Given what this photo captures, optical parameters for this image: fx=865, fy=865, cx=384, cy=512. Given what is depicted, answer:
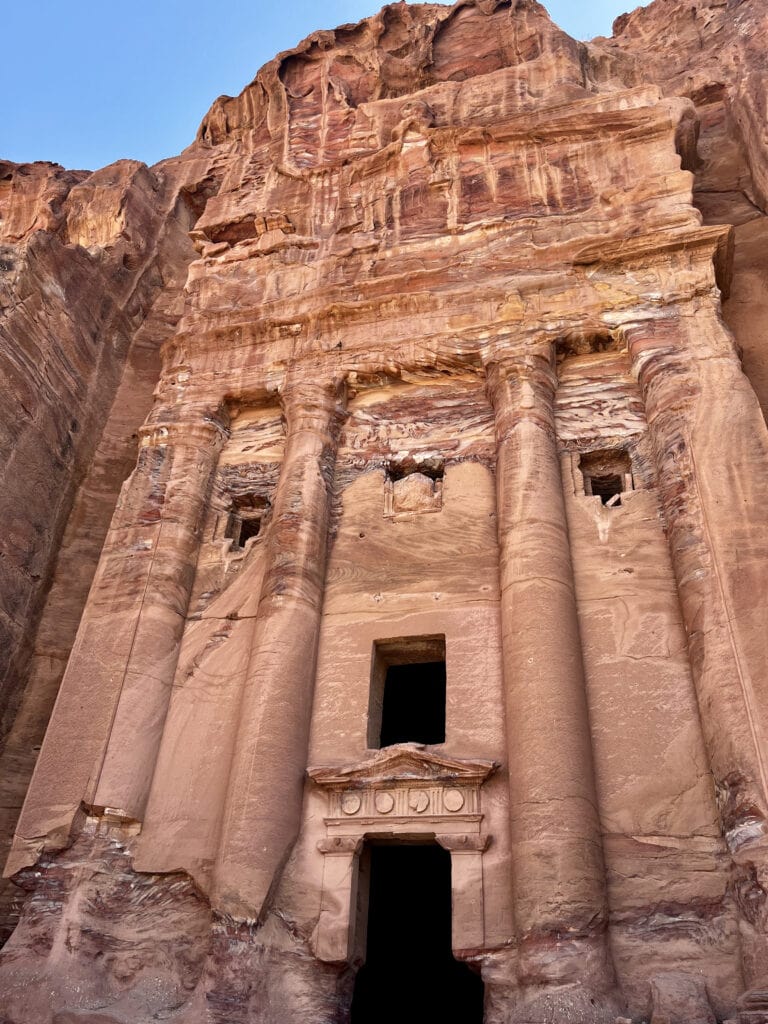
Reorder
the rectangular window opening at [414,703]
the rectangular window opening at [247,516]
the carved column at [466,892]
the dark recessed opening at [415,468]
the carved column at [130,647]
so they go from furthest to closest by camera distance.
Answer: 1. the rectangular window opening at [414,703]
2. the rectangular window opening at [247,516]
3. the dark recessed opening at [415,468]
4. the carved column at [130,647]
5. the carved column at [466,892]

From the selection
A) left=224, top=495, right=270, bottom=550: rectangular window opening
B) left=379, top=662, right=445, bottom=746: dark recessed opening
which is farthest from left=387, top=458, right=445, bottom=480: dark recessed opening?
left=379, top=662, right=445, bottom=746: dark recessed opening

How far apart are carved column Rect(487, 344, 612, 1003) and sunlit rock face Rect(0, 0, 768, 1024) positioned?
0.04 metres

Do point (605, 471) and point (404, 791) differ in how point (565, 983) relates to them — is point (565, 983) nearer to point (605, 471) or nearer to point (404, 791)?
point (404, 791)

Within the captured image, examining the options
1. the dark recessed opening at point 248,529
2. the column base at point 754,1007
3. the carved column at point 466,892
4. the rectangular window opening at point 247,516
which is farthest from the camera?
the dark recessed opening at point 248,529

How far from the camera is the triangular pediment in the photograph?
8.88 metres

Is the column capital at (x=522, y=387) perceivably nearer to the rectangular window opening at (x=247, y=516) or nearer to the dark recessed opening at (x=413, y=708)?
the rectangular window opening at (x=247, y=516)

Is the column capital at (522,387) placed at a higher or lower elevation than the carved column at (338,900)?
higher

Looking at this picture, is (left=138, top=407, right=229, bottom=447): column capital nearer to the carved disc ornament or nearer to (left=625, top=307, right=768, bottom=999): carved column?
the carved disc ornament

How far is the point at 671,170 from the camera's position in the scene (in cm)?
1333

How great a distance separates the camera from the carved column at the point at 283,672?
28.5 ft

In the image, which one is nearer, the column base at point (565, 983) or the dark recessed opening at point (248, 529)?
the column base at point (565, 983)

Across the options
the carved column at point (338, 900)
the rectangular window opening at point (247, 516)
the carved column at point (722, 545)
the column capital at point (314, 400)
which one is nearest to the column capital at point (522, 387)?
the carved column at point (722, 545)

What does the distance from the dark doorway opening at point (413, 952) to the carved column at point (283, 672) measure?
313cm

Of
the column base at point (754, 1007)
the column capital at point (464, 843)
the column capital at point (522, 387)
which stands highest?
the column capital at point (522, 387)
